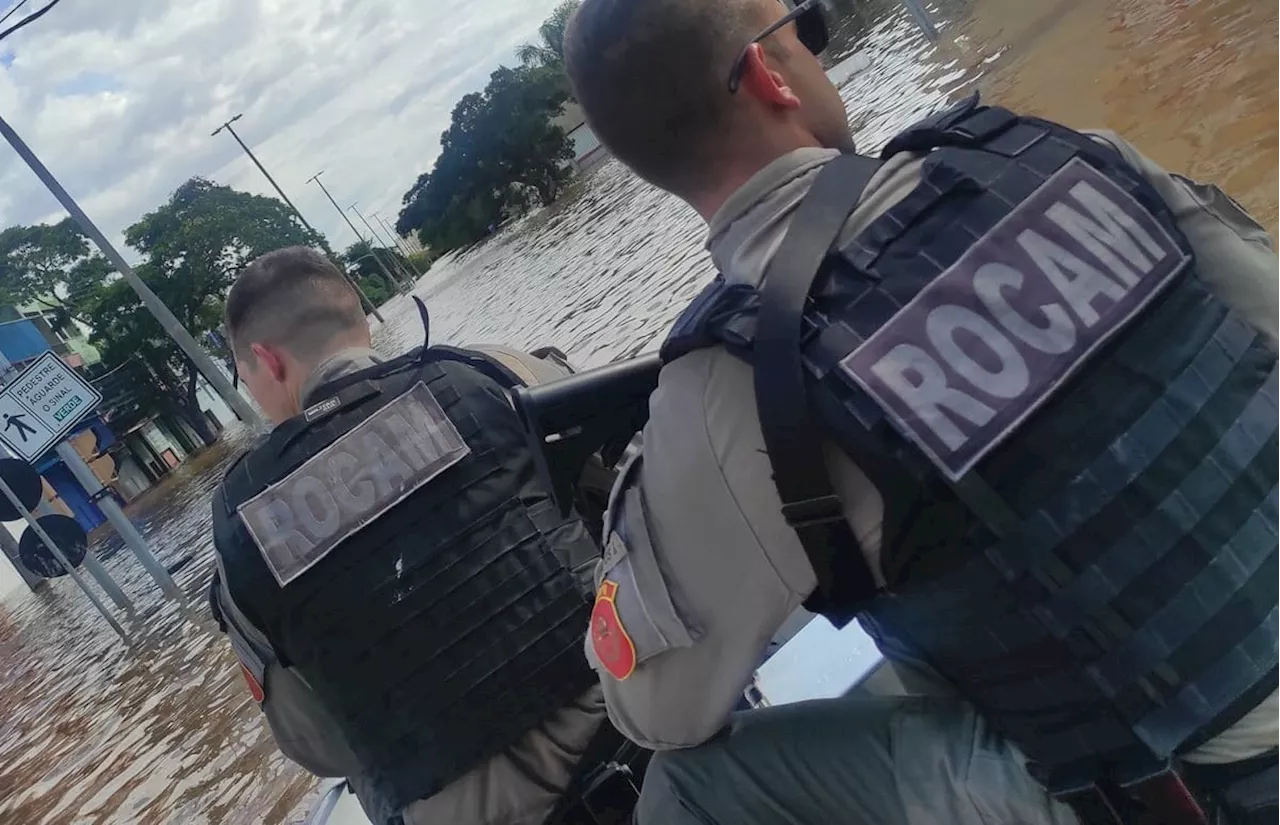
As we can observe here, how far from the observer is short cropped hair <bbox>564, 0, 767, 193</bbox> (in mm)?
1450

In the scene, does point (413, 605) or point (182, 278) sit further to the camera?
point (182, 278)

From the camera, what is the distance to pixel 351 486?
2352 millimetres

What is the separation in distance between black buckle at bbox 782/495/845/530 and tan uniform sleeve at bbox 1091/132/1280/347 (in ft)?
1.94

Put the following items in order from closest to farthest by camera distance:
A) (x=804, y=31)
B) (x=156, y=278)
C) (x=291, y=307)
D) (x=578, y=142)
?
(x=804, y=31) → (x=291, y=307) → (x=156, y=278) → (x=578, y=142)

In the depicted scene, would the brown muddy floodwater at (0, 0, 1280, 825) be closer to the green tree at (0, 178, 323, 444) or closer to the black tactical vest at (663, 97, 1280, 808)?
the black tactical vest at (663, 97, 1280, 808)

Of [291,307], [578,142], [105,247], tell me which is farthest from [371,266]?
[291,307]

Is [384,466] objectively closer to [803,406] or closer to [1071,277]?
[803,406]

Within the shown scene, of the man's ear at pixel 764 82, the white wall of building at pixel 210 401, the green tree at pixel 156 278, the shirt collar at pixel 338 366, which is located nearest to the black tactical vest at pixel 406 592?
the shirt collar at pixel 338 366

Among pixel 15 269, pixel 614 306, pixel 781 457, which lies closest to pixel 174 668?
pixel 614 306

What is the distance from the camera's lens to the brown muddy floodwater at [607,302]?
Answer: 5.76m

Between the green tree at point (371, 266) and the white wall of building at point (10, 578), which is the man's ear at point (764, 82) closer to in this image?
the white wall of building at point (10, 578)

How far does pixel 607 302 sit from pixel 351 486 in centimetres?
1062

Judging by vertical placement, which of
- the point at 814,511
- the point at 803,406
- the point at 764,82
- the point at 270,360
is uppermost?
the point at 270,360

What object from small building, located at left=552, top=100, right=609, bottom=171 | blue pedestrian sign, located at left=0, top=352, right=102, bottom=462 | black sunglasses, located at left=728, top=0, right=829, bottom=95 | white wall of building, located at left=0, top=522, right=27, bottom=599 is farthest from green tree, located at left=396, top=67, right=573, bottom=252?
black sunglasses, located at left=728, top=0, right=829, bottom=95
